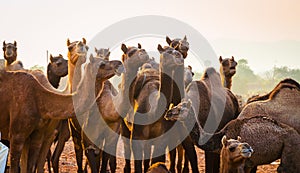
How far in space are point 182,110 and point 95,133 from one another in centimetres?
200

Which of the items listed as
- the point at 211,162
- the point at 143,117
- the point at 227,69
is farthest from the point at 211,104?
the point at 227,69

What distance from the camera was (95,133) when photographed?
9.12m

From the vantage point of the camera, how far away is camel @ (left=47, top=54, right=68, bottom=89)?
10812mm

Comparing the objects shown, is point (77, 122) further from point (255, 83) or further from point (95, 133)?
point (255, 83)

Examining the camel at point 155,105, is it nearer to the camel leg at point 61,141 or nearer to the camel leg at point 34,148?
the camel leg at point 34,148

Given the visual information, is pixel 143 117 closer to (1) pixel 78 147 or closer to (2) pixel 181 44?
(2) pixel 181 44

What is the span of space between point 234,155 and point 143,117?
81.0 inches

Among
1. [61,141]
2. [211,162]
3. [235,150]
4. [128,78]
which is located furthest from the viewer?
[61,141]

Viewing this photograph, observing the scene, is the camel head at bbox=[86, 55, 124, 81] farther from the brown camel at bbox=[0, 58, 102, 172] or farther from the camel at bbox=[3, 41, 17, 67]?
the camel at bbox=[3, 41, 17, 67]

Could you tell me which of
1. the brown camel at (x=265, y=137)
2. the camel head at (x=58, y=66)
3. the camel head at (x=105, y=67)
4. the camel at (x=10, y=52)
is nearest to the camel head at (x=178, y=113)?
the brown camel at (x=265, y=137)

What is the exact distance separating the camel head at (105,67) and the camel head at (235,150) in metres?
1.82

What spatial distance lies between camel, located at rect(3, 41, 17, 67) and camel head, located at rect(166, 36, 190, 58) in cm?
390

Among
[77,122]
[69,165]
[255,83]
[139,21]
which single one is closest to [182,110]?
[77,122]

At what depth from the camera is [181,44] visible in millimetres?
9469
